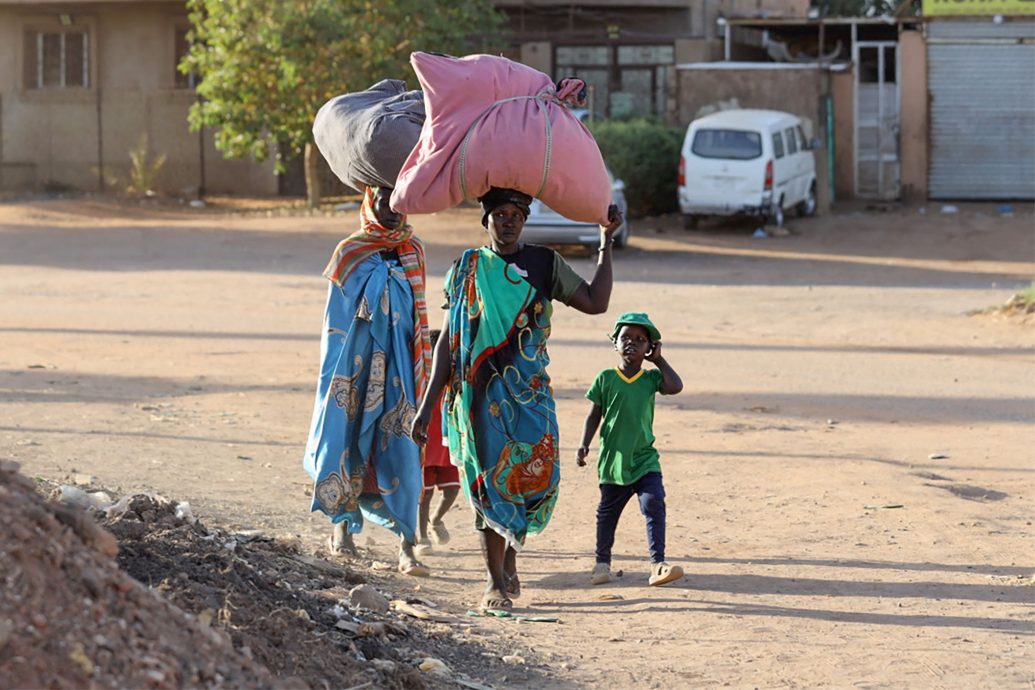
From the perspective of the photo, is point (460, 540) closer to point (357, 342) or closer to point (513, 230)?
point (357, 342)

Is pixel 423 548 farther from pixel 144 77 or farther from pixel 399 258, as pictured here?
pixel 144 77

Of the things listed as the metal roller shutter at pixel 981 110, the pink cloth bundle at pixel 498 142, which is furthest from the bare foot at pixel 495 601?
the metal roller shutter at pixel 981 110

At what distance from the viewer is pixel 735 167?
22328 mm

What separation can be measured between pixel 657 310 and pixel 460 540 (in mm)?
8855

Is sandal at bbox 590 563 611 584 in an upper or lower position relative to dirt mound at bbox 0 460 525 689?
lower

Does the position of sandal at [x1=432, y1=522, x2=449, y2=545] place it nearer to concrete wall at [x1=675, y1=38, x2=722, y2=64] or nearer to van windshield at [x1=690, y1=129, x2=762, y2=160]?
van windshield at [x1=690, y1=129, x2=762, y2=160]

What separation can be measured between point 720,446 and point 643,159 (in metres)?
15.1

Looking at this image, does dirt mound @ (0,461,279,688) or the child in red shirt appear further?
the child in red shirt

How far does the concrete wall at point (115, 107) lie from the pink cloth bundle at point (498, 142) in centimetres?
2393

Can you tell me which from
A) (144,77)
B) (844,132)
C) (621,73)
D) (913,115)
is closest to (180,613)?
(844,132)

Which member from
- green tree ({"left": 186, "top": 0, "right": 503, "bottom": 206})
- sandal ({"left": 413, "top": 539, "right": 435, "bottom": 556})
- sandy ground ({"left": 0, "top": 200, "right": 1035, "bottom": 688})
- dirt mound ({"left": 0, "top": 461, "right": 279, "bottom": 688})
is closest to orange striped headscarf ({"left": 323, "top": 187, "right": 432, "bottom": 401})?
sandal ({"left": 413, "top": 539, "right": 435, "bottom": 556})

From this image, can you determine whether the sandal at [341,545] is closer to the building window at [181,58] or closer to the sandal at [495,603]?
the sandal at [495,603]

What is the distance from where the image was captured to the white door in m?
26.5

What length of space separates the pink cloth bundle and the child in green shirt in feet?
2.55
